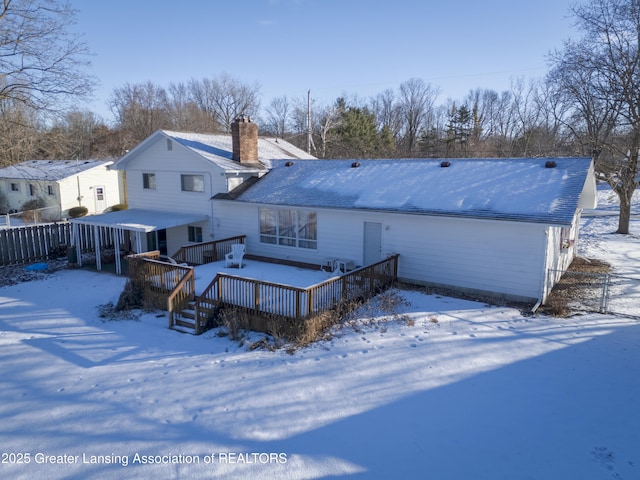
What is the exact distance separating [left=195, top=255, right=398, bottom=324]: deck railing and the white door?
85.2 ft

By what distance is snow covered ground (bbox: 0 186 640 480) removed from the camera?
6.03 metres

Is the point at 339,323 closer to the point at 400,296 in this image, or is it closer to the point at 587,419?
the point at 400,296

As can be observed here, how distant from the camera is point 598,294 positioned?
13453mm

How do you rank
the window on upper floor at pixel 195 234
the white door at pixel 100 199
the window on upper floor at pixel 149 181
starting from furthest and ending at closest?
1. the white door at pixel 100 199
2. the window on upper floor at pixel 149 181
3. the window on upper floor at pixel 195 234

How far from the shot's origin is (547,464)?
5.93 m

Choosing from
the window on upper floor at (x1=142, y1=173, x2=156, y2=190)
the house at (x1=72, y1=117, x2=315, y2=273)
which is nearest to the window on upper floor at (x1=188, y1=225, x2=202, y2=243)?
the house at (x1=72, y1=117, x2=315, y2=273)

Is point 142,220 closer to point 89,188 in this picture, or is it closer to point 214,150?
point 214,150

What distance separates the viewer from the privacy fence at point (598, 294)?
11.8 metres

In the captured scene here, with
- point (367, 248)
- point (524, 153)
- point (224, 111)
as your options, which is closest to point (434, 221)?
point (367, 248)

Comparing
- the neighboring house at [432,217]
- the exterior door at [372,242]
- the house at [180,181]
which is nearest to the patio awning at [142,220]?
the house at [180,181]

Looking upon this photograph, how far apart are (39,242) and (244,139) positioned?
32.7 ft

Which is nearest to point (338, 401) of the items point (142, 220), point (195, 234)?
point (142, 220)

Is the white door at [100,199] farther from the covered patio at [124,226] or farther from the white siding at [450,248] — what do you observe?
the white siding at [450,248]

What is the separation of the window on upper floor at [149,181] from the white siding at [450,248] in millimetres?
8135
